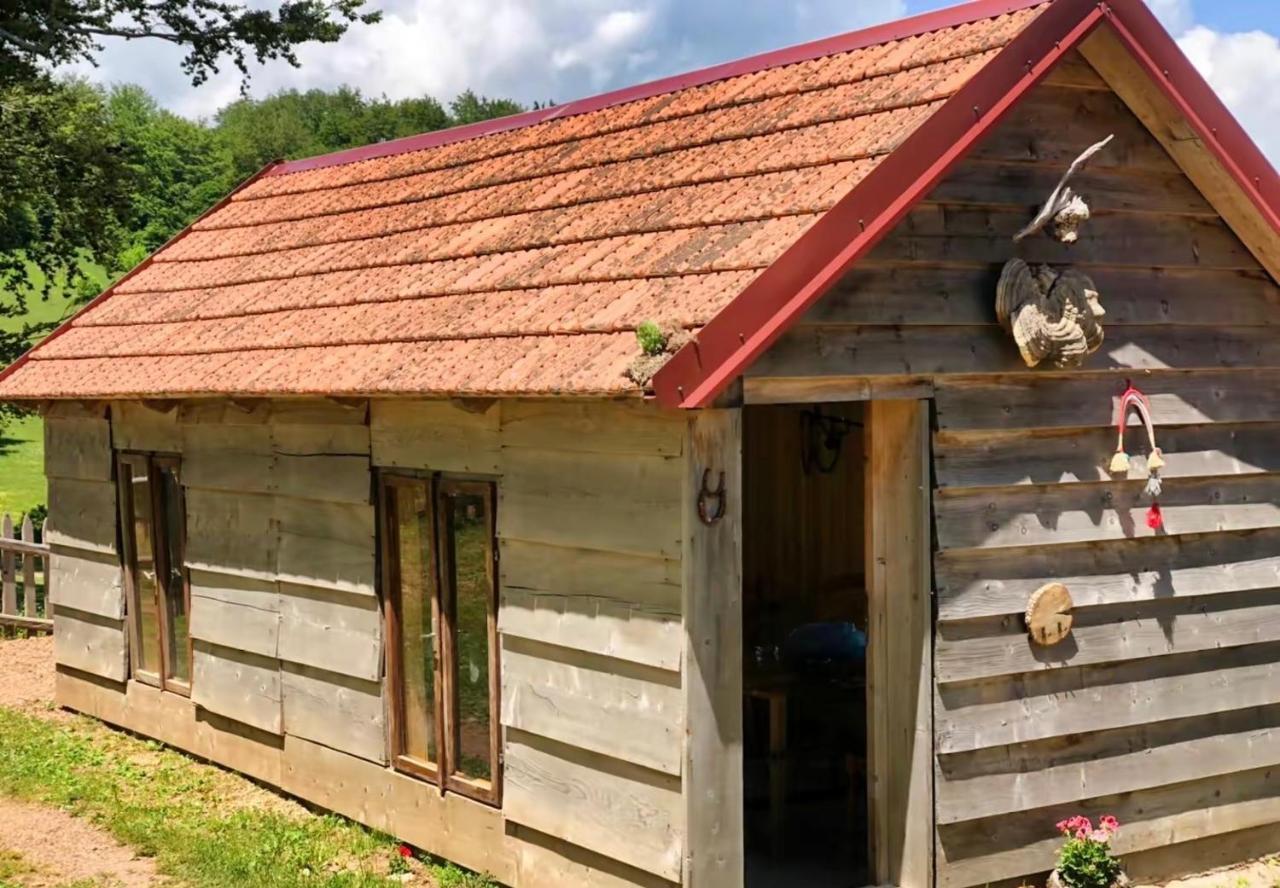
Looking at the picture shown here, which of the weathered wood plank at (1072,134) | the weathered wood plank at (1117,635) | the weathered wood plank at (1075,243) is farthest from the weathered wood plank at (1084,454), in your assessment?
the weathered wood plank at (1072,134)

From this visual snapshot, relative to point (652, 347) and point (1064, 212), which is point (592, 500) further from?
→ point (1064, 212)

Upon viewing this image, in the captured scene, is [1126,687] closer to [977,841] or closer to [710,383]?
[977,841]

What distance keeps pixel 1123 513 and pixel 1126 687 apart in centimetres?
92

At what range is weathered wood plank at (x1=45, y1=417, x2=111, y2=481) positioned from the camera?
11.8 metres

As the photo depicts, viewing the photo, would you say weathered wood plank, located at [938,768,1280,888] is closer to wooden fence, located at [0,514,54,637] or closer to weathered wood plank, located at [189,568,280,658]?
weathered wood plank, located at [189,568,280,658]

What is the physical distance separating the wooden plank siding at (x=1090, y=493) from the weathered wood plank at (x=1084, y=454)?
13 millimetres

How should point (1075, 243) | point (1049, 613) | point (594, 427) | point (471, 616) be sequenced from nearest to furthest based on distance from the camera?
point (594, 427) < point (1049, 613) < point (1075, 243) < point (471, 616)

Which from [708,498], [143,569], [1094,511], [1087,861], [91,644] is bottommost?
[1087,861]

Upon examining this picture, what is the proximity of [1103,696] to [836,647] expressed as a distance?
2.11 metres

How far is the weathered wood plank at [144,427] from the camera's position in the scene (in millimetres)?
10896

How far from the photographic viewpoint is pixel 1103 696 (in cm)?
782

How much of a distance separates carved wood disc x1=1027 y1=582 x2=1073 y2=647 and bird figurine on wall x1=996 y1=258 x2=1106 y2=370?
3.75 ft

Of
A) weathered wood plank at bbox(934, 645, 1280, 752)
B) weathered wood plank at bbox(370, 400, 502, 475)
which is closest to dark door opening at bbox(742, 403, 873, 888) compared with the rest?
weathered wood plank at bbox(934, 645, 1280, 752)

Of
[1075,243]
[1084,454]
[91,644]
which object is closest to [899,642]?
[1084,454]
